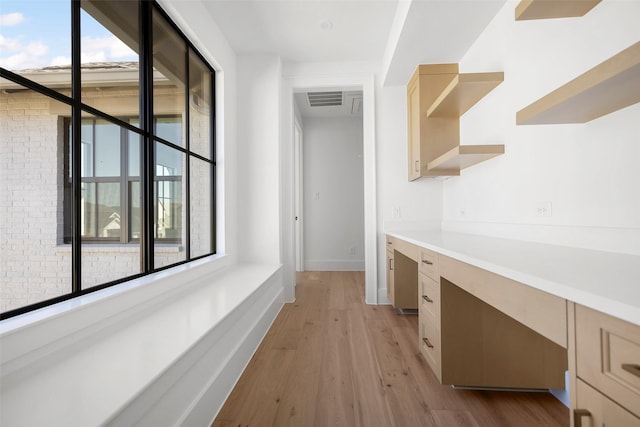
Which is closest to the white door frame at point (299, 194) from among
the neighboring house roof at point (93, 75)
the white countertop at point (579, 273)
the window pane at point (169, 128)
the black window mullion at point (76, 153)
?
the window pane at point (169, 128)

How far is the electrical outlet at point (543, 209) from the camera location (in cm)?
146

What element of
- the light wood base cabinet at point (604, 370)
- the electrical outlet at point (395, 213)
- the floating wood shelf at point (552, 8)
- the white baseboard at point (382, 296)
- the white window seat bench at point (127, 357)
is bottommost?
the white baseboard at point (382, 296)

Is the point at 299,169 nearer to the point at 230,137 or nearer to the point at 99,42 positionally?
the point at 230,137

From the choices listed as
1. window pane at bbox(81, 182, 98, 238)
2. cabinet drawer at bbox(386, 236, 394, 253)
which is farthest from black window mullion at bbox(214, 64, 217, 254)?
cabinet drawer at bbox(386, 236, 394, 253)

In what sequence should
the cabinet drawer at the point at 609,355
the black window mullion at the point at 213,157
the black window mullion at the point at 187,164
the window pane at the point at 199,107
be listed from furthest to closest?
the black window mullion at the point at 213,157 < the window pane at the point at 199,107 < the black window mullion at the point at 187,164 < the cabinet drawer at the point at 609,355

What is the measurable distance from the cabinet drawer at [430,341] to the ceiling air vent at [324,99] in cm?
313

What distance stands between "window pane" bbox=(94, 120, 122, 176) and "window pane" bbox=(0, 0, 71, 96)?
31 cm

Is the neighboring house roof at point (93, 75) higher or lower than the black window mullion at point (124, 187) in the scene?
higher

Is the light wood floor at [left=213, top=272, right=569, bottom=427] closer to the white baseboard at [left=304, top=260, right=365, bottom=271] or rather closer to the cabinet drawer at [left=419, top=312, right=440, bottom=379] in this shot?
the cabinet drawer at [left=419, top=312, right=440, bottom=379]

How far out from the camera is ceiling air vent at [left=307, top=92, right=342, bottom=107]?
3.92m

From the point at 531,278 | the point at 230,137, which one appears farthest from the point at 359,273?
the point at 531,278

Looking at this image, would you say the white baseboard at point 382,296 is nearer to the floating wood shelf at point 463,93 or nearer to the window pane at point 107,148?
the floating wood shelf at point 463,93

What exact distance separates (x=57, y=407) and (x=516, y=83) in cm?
251

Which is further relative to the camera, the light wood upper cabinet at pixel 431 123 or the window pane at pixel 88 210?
the light wood upper cabinet at pixel 431 123
